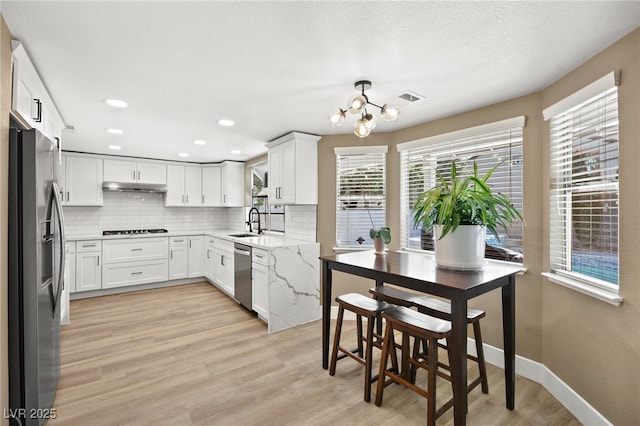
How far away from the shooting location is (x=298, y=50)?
183 cm

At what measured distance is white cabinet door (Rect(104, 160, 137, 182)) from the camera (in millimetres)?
5145

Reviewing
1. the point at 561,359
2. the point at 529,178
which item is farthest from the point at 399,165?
the point at 561,359

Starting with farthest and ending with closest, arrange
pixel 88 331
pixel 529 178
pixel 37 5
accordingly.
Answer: pixel 88 331 < pixel 529 178 < pixel 37 5

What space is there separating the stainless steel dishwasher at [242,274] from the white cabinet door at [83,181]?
2.73 m

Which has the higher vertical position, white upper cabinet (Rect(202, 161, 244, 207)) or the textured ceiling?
the textured ceiling

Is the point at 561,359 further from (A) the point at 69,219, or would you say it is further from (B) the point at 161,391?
(A) the point at 69,219

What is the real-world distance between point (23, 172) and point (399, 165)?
316 centimetres

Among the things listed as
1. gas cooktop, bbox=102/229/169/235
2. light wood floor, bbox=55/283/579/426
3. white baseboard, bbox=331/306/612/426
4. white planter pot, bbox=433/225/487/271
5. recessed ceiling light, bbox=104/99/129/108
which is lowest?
light wood floor, bbox=55/283/579/426

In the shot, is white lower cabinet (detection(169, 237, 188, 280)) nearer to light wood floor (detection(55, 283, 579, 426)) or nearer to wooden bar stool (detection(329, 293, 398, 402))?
light wood floor (detection(55, 283, 579, 426))

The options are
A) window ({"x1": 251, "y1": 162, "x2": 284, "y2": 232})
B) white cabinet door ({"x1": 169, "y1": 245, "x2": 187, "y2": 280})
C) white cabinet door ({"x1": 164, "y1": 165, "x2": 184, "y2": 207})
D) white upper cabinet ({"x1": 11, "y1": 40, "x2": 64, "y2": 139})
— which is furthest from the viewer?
white cabinet door ({"x1": 164, "y1": 165, "x2": 184, "y2": 207})

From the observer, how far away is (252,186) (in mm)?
5793

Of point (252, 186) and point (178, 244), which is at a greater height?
point (252, 186)

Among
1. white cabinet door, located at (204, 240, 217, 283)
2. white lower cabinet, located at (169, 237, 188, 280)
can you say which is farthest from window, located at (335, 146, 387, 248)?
white lower cabinet, located at (169, 237, 188, 280)

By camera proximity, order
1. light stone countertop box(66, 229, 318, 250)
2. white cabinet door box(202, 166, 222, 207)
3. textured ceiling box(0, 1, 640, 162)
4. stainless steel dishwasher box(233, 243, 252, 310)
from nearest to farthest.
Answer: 1. textured ceiling box(0, 1, 640, 162)
2. light stone countertop box(66, 229, 318, 250)
3. stainless steel dishwasher box(233, 243, 252, 310)
4. white cabinet door box(202, 166, 222, 207)
